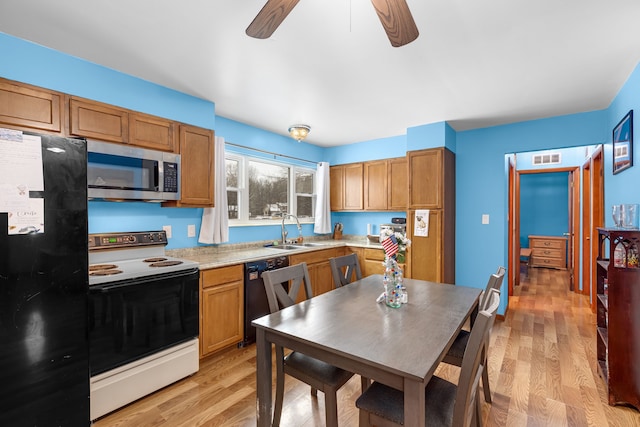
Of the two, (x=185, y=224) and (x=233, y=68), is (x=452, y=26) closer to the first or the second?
(x=233, y=68)

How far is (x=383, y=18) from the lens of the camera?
1.31m

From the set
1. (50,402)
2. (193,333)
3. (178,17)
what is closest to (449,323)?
(193,333)

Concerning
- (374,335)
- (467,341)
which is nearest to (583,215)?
(467,341)

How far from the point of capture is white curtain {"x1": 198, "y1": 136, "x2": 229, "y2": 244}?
311cm

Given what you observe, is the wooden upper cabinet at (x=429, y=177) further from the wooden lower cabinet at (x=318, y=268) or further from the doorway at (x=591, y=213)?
the doorway at (x=591, y=213)

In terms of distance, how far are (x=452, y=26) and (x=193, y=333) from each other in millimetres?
2853

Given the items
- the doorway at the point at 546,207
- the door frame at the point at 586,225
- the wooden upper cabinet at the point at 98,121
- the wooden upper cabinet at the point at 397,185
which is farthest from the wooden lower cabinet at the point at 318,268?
the doorway at the point at 546,207

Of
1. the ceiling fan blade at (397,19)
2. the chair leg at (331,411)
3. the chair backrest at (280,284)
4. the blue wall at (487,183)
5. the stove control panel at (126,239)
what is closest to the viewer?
the ceiling fan blade at (397,19)

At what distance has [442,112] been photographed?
3.25 metres

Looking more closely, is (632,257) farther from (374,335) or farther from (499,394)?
(374,335)

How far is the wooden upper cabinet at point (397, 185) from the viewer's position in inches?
161

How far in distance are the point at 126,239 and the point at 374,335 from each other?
2225 mm

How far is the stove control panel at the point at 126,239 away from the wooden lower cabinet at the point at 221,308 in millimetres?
592

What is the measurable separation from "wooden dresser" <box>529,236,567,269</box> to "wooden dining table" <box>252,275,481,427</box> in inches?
241
